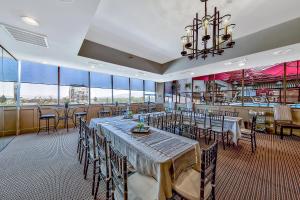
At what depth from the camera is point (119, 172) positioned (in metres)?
1.18

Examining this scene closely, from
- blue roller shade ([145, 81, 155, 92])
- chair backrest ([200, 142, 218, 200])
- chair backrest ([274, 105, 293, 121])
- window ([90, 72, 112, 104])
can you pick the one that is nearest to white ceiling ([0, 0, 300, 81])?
chair backrest ([274, 105, 293, 121])

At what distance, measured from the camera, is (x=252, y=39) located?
3537mm

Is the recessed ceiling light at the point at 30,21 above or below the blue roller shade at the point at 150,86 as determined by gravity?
above

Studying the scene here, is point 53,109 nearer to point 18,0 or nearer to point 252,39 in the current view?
point 18,0

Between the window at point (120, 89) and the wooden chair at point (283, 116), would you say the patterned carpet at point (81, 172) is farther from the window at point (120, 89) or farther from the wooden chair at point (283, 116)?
the window at point (120, 89)

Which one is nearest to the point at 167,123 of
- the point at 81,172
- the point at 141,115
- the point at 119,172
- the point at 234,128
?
the point at 141,115

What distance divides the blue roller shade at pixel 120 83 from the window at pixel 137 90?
0.36m

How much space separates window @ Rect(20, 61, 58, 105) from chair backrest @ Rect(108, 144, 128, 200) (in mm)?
5747

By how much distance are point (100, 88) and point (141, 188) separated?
648 cm

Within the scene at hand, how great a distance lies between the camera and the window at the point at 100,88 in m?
6.73

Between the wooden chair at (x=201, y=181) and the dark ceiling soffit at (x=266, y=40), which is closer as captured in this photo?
the wooden chair at (x=201, y=181)

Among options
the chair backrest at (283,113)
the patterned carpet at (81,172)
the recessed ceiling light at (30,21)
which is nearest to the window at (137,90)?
the patterned carpet at (81,172)

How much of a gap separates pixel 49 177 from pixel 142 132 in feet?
5.64

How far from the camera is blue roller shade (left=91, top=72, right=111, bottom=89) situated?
6.71m
